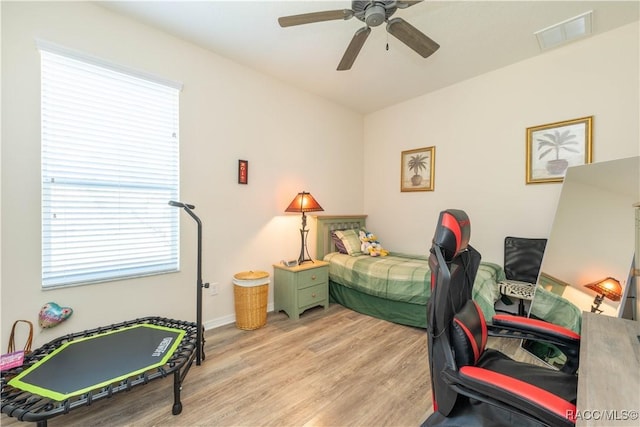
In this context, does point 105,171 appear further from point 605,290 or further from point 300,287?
point 605,290

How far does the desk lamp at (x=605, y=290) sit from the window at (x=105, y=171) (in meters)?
3.49

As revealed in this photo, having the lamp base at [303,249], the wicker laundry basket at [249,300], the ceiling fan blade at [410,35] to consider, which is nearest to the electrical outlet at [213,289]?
the wicker laundry basket at [249,300]

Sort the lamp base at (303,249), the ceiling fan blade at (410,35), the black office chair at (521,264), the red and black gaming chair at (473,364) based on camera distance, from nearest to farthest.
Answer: the red and black gaming chair at (473,364)
the ceiling fan blade at (410,35)
the black office chair at (521,264)
the lamp base at (303,249)

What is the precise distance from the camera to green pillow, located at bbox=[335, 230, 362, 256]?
3.54m

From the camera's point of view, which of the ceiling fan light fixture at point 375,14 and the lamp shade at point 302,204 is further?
the lamp shade at point 302,204

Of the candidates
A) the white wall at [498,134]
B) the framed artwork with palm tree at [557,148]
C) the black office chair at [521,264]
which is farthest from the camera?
the black office chair at [521,264]

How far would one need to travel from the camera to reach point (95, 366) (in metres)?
1.54

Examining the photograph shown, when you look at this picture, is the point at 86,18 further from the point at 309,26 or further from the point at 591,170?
the point at 591,170

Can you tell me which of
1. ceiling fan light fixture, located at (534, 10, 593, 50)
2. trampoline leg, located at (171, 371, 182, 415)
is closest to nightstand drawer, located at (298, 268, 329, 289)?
trampoline leg, located at (171, 371, 182, 415)

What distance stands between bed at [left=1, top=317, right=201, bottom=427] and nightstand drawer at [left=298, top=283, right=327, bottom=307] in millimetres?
1208

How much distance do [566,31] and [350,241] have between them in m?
2.99

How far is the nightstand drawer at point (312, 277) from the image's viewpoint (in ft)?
9.65

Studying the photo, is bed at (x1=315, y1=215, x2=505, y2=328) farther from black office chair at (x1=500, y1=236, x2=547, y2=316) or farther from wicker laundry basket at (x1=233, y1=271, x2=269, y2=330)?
wicker laundry basket at (x1=233, y1=271, x2=269, y2=330)

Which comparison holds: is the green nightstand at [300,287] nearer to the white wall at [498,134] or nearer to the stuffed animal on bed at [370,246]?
the stuffed animal on bed at [370,246]
